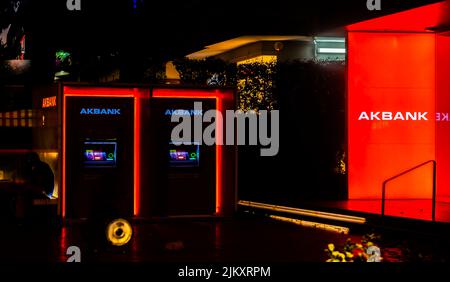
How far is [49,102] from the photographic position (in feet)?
56.8

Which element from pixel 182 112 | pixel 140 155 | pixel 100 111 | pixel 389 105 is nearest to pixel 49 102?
pixel 100 111

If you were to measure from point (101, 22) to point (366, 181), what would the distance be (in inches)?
395

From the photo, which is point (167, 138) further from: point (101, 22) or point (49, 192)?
point (101, 22)

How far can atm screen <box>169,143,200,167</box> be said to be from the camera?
17391 millimetres

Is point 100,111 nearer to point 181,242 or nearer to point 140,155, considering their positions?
point 140,155

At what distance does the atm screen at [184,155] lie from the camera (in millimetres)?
17391

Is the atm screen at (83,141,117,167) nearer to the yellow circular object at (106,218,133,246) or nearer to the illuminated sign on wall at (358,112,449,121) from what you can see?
the yellow circular object at (106,218,133,246)

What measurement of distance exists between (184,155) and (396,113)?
17.7ft

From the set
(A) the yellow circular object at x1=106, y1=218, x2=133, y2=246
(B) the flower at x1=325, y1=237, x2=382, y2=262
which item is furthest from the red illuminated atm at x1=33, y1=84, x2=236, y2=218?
(B) the flower at x1=325, y1=237, x2=382, y2=262

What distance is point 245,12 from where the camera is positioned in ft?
76.7
